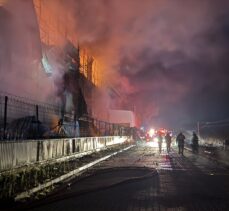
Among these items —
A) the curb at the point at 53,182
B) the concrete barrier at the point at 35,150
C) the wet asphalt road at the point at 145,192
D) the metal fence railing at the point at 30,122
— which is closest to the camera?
the wet asphalt road at the point at 145,192

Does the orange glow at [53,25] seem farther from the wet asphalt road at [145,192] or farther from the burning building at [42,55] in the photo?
the wet asphalt road at [145,192]

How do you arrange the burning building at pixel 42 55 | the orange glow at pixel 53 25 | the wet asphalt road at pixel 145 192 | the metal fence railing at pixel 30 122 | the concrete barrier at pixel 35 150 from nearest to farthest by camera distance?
the wet asphalt road at pixel 145 192
the concrete barrier at pixel 35 150
the metal fence railing at pixel 30 122
the burning building at pixel 42 55
the orange glow at pixel 53 25

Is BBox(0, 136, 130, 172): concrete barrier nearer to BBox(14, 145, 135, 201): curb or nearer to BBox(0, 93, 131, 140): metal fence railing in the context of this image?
BBox(0, 93, 131, 140): metal fence railing

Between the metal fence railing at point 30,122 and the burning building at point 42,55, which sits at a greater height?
the burning building at point 42,55

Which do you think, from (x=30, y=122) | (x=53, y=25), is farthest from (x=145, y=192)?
(x=53, y=25)

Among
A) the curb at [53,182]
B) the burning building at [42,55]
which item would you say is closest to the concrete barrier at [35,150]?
the curb at [53,182]

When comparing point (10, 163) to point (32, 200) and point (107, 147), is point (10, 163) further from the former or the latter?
point (107, 147)

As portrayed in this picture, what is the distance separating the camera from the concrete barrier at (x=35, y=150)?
11609mm

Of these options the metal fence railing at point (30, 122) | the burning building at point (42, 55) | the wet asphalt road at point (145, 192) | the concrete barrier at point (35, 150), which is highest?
the burning building at point (42, 55)

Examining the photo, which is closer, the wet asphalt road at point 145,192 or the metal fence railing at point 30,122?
the wet asphalt road at point 145,192

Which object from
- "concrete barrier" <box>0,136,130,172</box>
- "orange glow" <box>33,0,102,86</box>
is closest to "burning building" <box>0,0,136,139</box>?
"orange glow" <box>33,0,102,86</box>

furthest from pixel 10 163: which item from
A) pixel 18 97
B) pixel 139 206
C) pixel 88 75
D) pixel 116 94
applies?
pixel 116 94

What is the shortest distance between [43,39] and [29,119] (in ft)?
30.3

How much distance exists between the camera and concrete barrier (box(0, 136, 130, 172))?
11.6 meters
